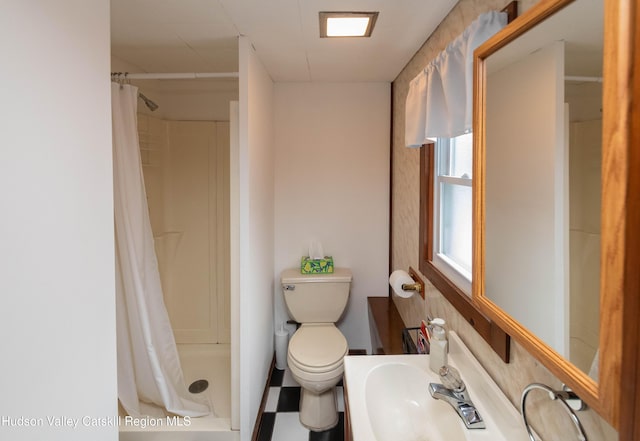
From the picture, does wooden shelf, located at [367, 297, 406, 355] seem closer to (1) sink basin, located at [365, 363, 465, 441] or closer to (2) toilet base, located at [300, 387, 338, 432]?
(2) toilet base, located at [300, 387, 338, 432]

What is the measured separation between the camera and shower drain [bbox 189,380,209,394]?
2.37m

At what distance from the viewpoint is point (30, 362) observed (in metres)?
0.70

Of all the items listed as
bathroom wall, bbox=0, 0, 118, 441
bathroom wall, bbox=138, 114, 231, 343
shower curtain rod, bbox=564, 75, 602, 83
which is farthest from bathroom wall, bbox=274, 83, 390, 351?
shower curtain rod, bbox=564, 75, 602, 83

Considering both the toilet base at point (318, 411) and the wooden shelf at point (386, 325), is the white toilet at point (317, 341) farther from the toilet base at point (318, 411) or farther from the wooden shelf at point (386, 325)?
the wooden shelf at point (386, 325)

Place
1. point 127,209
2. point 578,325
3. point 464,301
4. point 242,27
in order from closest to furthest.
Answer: point 578,325
point 464,301
point 242,27
point 127,209

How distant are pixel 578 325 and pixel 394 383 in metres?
0.82

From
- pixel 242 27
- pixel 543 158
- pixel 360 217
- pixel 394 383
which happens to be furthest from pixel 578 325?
pixel 360 217

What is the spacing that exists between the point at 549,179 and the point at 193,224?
2.54 meters

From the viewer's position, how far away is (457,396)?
1.09 meters

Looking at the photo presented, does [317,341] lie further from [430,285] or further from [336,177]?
[336,177]

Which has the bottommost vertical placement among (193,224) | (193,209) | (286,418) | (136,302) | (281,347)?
(286,418)

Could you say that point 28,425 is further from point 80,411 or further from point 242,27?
point 242,27

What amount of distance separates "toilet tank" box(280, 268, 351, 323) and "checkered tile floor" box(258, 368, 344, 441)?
0.48 m

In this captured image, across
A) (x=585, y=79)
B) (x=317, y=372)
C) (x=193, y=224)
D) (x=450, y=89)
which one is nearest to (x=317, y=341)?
(x=317, y=372)
